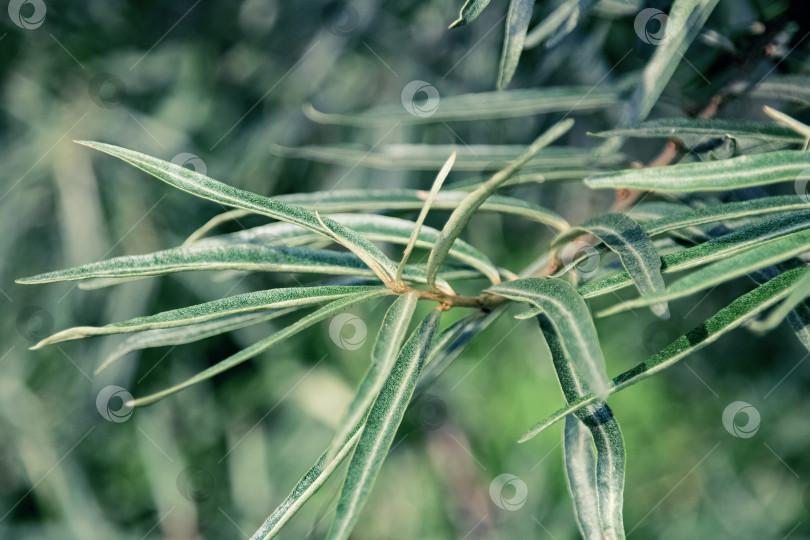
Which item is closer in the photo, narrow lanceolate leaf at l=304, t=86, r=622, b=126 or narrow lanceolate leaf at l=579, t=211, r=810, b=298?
narrow lanceolate leaf at l=579, t=211, r=810, b=298

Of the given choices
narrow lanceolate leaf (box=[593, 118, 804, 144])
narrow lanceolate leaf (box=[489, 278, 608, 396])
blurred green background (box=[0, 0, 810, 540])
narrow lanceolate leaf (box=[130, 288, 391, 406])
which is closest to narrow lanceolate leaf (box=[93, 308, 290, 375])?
narrow lanceolate leaf (box=[130, 288, 391, 406])

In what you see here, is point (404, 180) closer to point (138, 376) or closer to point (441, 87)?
point (441, 87)

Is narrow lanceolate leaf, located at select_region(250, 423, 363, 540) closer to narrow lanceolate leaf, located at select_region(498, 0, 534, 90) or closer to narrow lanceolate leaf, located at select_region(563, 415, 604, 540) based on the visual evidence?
narrow lanceolate leaf, located at select_region(563, 415, 604, 540)

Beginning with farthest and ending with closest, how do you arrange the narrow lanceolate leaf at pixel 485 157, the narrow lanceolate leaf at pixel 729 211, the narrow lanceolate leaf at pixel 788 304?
the narrow lanceolate leaf at pixel 485 157, the narrow lanceolate leaf at pixel 729 211, the narrow lanceolate leaf at pixel 788 304

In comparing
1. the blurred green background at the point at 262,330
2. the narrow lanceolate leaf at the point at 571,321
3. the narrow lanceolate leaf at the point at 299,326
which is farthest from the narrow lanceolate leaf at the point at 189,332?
the blurred green background at the point at 262,330

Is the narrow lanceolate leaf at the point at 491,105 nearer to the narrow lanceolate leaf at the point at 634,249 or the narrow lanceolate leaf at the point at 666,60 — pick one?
the narrow lanceolate leaf at the point at 666,60

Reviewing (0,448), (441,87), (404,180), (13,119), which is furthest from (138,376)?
(441,87)
